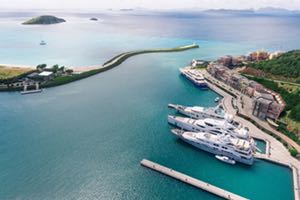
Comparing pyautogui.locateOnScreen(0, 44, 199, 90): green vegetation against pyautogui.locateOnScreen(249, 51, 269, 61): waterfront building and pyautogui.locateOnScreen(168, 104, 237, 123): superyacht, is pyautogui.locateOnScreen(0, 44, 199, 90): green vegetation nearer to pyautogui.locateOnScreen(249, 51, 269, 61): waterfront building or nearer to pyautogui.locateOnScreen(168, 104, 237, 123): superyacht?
pyautogui.locateOnScreen(168, 104, 237, 123): superyacht

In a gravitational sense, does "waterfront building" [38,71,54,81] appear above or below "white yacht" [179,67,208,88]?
below

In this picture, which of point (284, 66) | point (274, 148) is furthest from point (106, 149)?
point (284, 66)

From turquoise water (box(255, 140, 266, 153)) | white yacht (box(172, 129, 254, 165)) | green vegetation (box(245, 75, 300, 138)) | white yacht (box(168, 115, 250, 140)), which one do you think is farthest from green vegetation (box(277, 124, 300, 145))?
white yacht (box(172, 129, 254, 165))

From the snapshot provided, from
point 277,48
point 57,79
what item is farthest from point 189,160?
point 277,48

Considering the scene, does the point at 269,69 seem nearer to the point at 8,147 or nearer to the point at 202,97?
the point at 202,97

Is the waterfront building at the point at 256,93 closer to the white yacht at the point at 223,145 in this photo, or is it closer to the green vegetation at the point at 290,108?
the green vegetation at the point at 290,108

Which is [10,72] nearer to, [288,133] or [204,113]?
[204,113]
